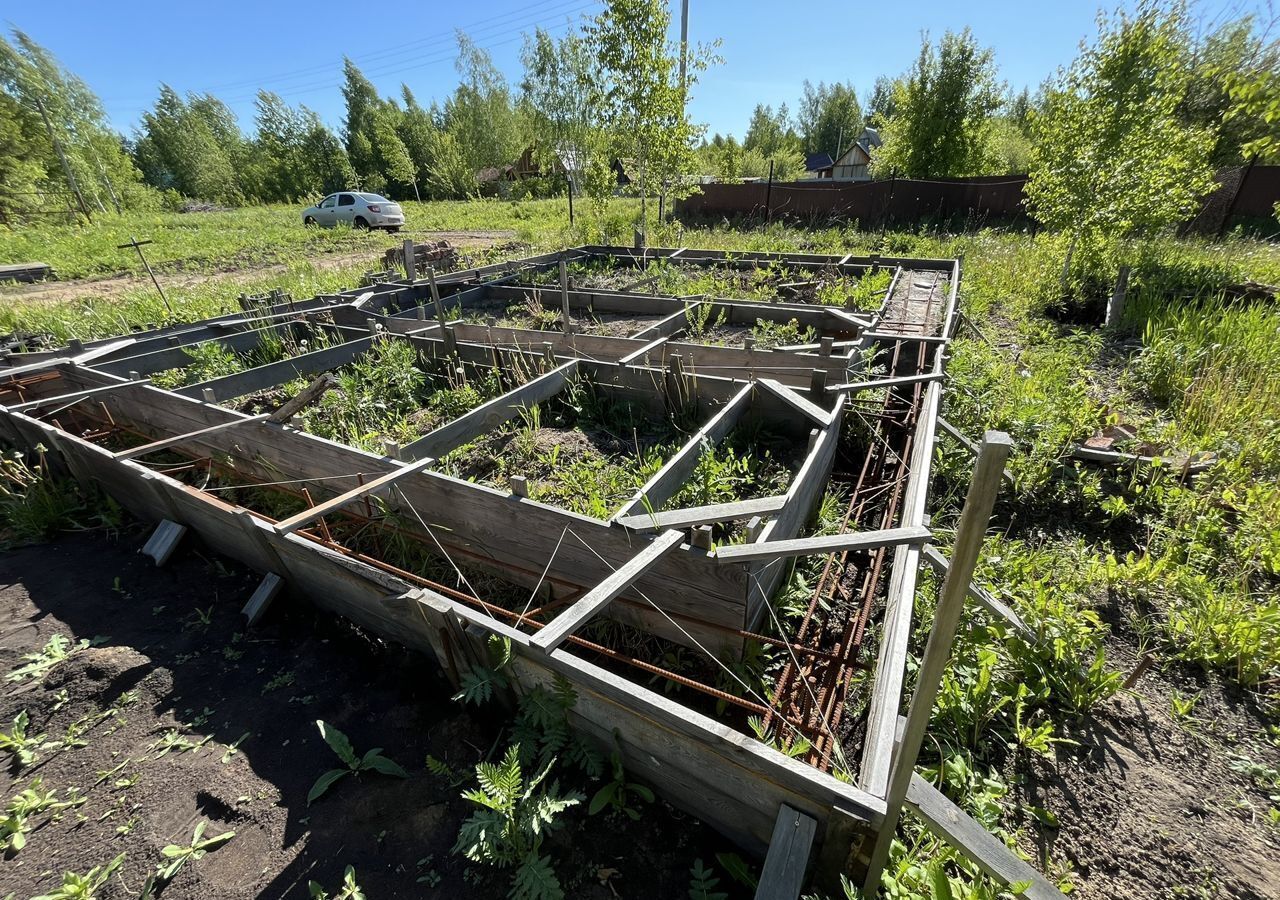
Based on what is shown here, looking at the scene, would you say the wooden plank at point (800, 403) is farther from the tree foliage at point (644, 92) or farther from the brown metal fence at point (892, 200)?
the brown metal fence at point (892, 200)

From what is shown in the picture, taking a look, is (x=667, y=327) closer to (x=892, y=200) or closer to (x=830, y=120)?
(x=892, y=200)

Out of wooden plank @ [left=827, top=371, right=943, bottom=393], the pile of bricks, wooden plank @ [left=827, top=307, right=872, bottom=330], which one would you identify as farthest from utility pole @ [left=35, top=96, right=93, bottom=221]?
wooden plank @ [left=827, top=371, right=943, bottom=393]

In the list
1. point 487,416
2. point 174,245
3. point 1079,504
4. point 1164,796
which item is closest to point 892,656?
point 1164,796

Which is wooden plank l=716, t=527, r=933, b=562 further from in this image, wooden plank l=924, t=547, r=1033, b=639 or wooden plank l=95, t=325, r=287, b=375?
wooden plank l=95, t=325, r=287, b=375

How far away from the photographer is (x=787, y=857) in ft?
5.48

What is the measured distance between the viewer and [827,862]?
176cm

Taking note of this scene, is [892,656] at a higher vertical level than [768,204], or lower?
lower

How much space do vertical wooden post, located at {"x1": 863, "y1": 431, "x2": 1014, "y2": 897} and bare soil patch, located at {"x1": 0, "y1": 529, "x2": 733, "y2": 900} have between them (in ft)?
2.88

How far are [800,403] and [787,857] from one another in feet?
9.45

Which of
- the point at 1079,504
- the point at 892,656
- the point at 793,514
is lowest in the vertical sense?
the point at 1079,504

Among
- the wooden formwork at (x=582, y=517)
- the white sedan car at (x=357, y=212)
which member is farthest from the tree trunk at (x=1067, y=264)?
the white sedan car at (x=357, y=212)

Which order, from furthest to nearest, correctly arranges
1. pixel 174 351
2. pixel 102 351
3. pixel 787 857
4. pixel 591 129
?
1. pixel 591 129
2. pixel 174 351
3. pixel 102 351
4. pixel 787 857

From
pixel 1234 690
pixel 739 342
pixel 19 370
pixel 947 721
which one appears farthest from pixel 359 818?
pixel 19 370

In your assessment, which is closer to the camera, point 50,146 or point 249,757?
point 249,757
